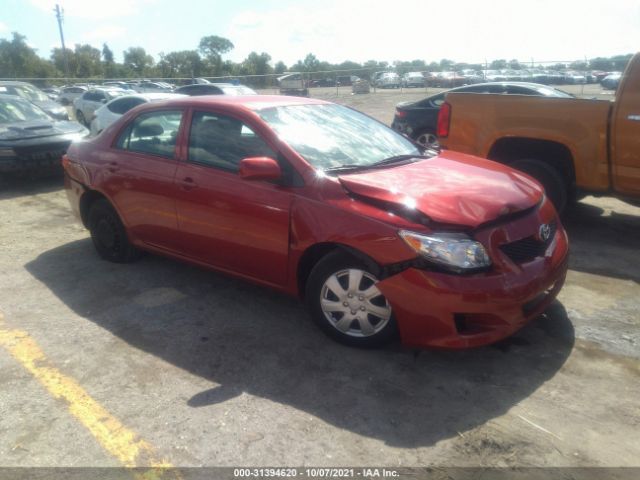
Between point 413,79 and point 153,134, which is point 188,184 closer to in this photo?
point 153,134

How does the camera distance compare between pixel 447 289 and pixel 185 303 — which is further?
pixel 185 303

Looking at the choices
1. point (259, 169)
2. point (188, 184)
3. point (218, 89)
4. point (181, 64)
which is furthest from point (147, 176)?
point (181, 64)

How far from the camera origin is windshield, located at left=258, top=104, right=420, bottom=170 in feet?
12.4

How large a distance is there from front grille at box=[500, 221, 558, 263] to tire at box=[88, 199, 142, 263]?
3.43 m

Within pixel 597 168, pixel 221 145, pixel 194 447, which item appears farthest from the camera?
pixel 597 168

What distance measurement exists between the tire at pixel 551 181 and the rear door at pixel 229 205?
11.2ft

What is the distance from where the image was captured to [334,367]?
3.34m

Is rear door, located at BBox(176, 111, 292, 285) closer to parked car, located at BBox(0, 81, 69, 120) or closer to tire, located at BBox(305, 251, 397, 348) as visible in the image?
tire, located at BBox(305, 251, 397, 348)

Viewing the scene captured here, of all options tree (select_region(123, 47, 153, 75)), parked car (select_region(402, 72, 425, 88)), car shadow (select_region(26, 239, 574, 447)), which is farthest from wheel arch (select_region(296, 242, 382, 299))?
tree (select_region(123, 47, 153, 75))

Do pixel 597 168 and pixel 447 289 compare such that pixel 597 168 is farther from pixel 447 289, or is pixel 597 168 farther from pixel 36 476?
pixel 36 476

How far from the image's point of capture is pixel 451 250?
304 centimetres

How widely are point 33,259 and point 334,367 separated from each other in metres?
3.71

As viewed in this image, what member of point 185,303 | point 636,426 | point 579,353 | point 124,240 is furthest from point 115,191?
point 636,426

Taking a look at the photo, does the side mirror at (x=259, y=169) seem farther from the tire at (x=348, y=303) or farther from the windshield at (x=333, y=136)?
the tire at (x=348, y=303)
